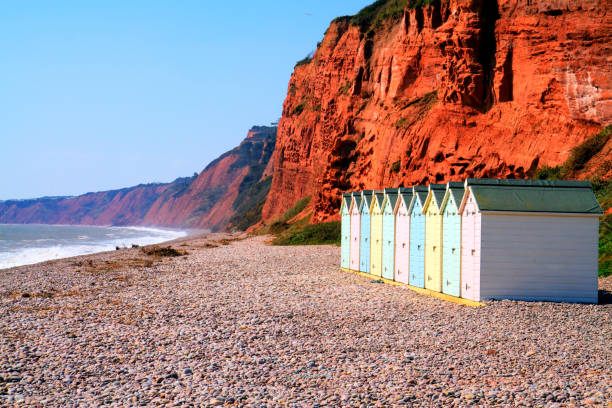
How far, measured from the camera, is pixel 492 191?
17656 millimetres

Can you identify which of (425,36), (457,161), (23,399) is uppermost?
(425,36)

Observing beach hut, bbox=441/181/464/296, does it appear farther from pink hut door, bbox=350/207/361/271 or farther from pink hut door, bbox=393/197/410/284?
pink hut door, bbox=350/207/361/271

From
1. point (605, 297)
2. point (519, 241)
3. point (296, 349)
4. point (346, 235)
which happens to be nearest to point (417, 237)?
point (519, 241)

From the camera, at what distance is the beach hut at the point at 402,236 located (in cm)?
2222

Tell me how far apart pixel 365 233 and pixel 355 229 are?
1449mm

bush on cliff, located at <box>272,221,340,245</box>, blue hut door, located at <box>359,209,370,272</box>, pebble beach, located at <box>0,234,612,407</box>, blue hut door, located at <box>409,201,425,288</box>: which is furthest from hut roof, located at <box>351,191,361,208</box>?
bush on cliff, located at <box>272,221,340,245</box>

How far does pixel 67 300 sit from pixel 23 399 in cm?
1015

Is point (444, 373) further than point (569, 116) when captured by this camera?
No

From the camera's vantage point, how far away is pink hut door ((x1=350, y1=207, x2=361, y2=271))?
27.6 meters

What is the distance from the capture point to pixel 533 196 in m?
17.7

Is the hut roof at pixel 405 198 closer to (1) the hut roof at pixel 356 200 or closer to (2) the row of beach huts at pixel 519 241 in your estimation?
(2) the row of beach huts at pixel 519 241

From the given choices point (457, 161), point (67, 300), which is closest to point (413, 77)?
point (457, 161)

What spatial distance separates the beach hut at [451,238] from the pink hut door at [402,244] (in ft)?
9.72

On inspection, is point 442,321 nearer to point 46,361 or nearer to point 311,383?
point 311,383
